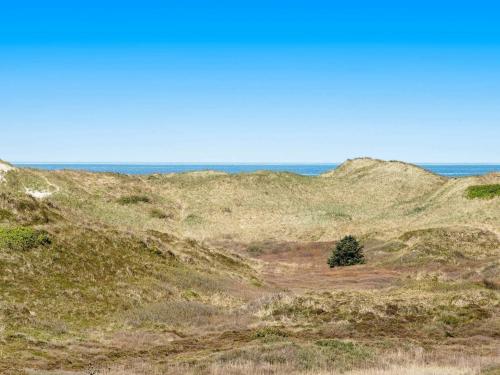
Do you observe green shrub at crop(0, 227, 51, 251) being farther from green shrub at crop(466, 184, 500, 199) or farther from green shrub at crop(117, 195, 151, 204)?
green shrub at crop(466, 184, 500, 199)

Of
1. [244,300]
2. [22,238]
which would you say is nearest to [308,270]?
[244,300]

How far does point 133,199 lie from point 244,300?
64.9 m

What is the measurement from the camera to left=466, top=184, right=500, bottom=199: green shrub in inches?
3327

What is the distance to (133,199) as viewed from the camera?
99188mm

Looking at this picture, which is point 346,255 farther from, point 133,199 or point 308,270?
point 133,199

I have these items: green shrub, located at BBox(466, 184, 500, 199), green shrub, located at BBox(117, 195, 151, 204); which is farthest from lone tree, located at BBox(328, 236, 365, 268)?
green shrub, located at BBox(117, 195, 151, 204)

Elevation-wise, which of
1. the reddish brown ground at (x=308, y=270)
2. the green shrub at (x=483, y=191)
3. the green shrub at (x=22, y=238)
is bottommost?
the reddish brown ground at (x=308, y=270)

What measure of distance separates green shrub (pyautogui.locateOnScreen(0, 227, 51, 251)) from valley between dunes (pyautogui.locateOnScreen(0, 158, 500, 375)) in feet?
0.24

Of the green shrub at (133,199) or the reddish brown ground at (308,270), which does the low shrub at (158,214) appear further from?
the reddish brown ground at (308,270)

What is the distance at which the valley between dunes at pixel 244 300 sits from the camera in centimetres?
2119

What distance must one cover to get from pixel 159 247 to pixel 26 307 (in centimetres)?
1769

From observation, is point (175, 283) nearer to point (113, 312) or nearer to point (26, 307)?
→ point (113, 312)

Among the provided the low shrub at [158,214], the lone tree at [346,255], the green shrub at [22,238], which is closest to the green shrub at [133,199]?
the low shrub at [158,214]

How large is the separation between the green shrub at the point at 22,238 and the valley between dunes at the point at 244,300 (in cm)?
7
